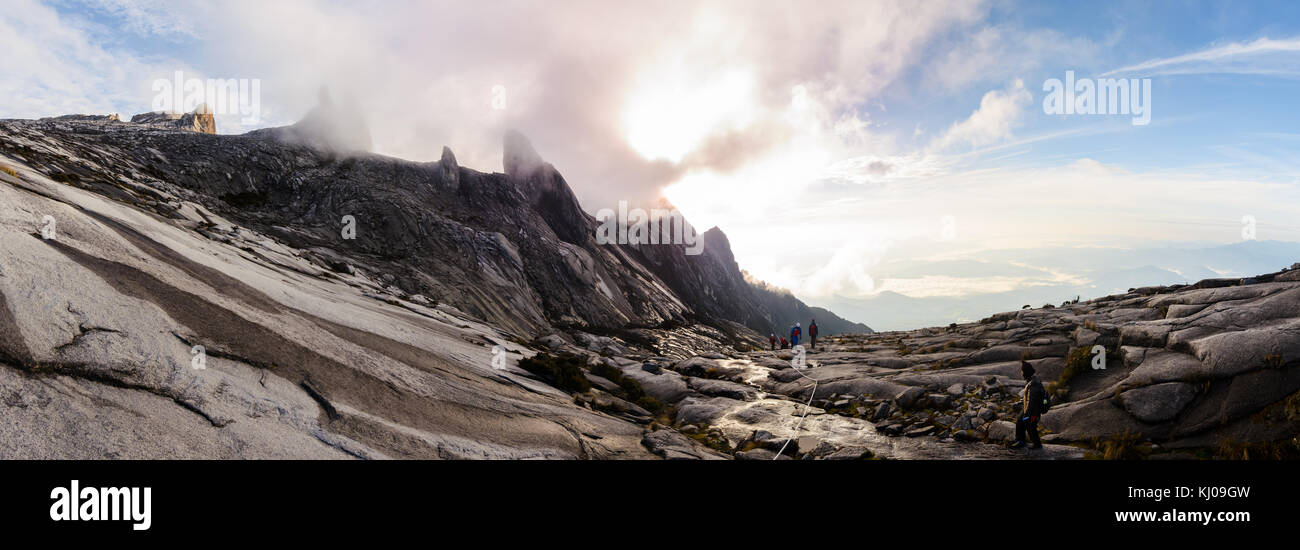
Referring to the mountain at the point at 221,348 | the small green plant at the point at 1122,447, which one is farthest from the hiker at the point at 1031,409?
the mountain at the point at 221,348

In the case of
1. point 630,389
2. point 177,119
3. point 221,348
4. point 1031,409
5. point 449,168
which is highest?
point 177,119

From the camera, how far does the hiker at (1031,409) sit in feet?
42.3

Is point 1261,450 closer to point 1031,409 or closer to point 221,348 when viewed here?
point 1031,409

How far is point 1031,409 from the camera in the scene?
1298 centimetres

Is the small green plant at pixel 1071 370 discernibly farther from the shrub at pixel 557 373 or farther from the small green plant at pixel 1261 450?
the shrub at pixel 557 373

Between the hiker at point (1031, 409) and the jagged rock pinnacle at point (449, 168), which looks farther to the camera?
the jagged rock pinnacle at point (449, 168)

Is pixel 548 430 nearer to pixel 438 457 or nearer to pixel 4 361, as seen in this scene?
pixel 438 457

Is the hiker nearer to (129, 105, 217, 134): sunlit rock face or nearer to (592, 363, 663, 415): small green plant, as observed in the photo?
(592, 363, 663, 415): small green plant

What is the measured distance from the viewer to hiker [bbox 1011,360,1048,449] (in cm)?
1291

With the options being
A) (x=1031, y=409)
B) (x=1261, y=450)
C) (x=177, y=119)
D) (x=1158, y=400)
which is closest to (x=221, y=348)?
(x=1031, y=409)

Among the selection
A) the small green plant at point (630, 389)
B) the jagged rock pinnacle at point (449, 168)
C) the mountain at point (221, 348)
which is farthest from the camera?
the jagged rock pinnacle at point (449, 168)

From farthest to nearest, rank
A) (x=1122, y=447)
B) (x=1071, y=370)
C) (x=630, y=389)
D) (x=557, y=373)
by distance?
1. (x=630, y=389)
2. (x=557, y=373)
3. (x=1071, y=370)
4. (x=1122, y=447)

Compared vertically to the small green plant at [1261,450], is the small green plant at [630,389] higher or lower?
lower
